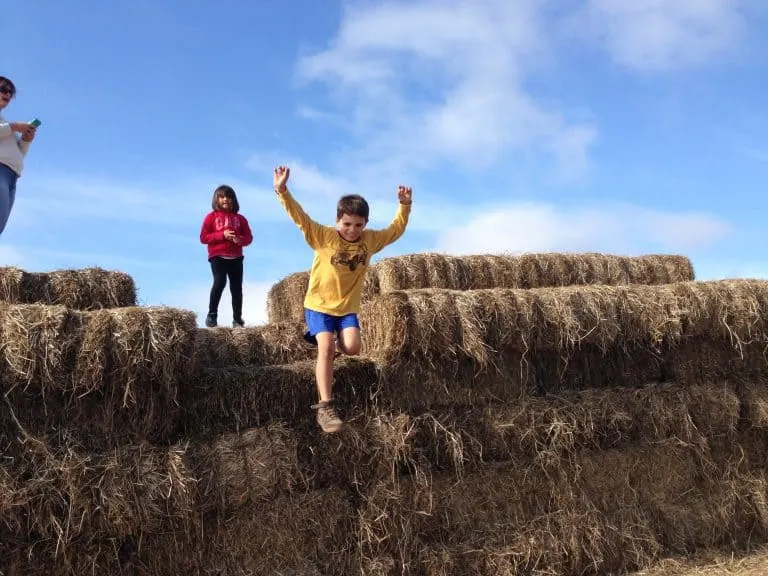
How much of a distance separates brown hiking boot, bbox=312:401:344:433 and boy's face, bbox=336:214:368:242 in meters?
1.18

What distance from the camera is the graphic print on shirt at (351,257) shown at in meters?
4.86

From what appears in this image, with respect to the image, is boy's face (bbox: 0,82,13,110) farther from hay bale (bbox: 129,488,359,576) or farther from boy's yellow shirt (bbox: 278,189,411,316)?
hay bale (bbox: 129,488,359,576)

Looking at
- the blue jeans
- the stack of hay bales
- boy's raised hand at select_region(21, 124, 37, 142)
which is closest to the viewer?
the stack of hay bales

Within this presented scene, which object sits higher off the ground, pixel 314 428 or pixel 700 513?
pixel 314 428

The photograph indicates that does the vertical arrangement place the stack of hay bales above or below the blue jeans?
below

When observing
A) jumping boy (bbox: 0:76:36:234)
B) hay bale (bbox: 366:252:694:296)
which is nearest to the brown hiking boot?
hay bale (bbox: 366:252:694:296)

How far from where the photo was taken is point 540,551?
511 cm

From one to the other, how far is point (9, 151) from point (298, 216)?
2.57 metres

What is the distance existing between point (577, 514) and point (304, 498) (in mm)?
2185

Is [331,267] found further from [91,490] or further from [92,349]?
[91,490]

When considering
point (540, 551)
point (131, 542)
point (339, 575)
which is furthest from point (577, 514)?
point (131, 542)

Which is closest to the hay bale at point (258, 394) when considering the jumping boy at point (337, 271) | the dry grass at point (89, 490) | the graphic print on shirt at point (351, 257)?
the jumping boy at point (337, 271)

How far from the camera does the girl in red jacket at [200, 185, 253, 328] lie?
24.0 ft

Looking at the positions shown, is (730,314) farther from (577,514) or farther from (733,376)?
(577,514)
